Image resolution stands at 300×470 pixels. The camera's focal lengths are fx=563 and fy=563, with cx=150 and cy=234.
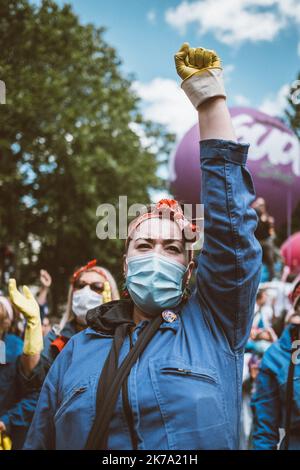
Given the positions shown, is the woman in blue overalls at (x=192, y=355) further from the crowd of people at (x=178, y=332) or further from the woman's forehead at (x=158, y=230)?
the woman's forehead at (x=158, y=230)

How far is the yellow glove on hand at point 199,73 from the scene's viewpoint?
5.80 ft

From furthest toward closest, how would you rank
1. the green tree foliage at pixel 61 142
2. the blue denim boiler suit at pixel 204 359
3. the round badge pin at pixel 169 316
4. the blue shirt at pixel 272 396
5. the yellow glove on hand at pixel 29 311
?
the green tree foliage at pixel 61 142 < the blue shirt at pixel 272 396 < the yellow glove on hand at pixel 29 311 < the round badge pin at pixel 169 316 < the blue denim boiler suit at pixel 204 359

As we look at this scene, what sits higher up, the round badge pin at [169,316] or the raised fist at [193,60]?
the raised fist at [193,60]

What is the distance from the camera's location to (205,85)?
5.80ft

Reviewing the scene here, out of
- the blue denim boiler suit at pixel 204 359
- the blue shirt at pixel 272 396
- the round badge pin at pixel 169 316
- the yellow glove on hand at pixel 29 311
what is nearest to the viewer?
the blue denim boiler suit at pixel 204 359

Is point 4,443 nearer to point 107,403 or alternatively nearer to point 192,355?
point 107,403

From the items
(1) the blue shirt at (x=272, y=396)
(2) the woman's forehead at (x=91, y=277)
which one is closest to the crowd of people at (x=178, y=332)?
(1) the blue shirt at (x=272, y=396)

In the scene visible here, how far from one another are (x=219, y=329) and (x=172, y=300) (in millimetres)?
222

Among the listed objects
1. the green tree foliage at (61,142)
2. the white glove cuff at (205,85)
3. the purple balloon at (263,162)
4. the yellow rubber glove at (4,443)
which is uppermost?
the green tree foliage at (61,142)

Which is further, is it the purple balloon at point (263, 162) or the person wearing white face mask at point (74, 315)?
the purple balloon at point (263, 162)

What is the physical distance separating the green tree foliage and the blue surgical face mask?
10.1 metres
